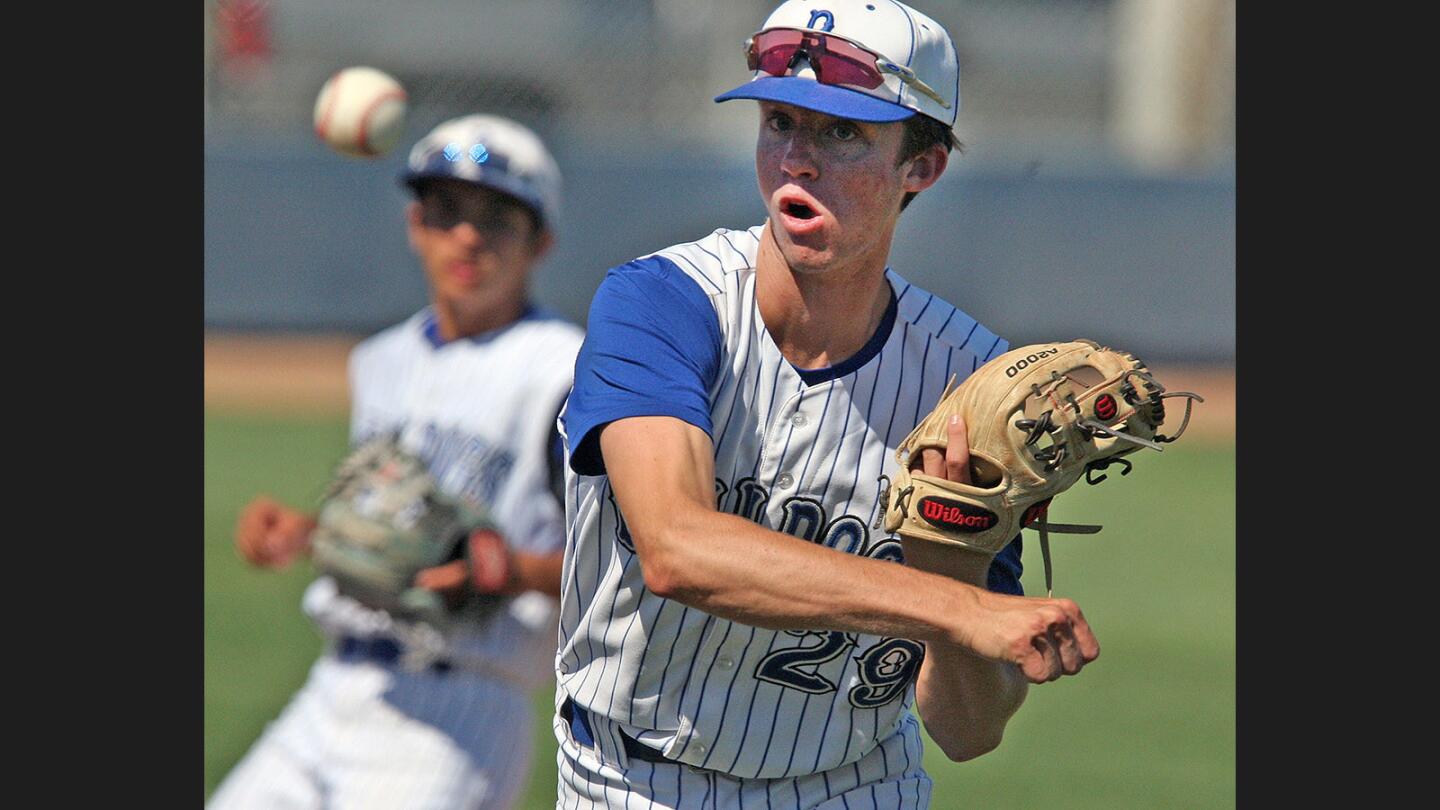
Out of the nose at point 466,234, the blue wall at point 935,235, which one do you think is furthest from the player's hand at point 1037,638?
the blue wall at point 935,235

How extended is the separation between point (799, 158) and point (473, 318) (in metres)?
2.15

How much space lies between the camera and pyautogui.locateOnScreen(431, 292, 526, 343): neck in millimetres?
4766

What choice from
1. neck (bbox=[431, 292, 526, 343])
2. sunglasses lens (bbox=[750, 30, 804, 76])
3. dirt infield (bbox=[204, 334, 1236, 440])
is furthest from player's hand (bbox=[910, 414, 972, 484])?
dirt infield (bbox=[204, 334, 1236, 440])

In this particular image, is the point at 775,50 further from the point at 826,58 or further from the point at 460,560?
the point at 460,560

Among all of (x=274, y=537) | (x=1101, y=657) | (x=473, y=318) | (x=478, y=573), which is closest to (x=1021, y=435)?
(x=478, y=573)

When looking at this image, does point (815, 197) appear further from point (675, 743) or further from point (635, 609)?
point (675, 743)

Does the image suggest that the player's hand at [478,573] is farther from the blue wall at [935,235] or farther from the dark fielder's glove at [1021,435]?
the blue wall at [935,235]

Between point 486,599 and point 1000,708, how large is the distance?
1782 millimetres

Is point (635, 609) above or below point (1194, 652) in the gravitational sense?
above

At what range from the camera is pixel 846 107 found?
2.78 m

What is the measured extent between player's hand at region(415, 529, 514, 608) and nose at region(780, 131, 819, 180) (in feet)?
6.05

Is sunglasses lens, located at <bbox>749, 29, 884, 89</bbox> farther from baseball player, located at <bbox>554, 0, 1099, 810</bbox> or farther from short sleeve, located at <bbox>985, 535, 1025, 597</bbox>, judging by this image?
short sleeve, located at <bbox>985, 535, 1025, 597</bbox>

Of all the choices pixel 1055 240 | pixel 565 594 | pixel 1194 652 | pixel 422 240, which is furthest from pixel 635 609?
pixel 1055 240

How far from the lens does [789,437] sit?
295 cm
